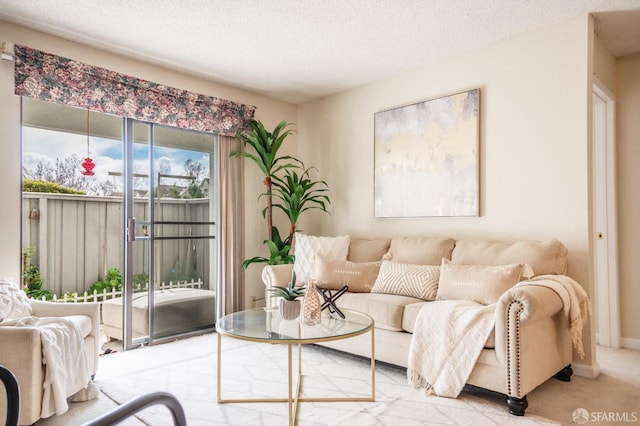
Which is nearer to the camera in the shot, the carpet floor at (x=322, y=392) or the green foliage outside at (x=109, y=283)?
the carpet floor at (x=322, y=392)

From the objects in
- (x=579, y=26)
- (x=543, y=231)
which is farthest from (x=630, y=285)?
(x=579, y=26)

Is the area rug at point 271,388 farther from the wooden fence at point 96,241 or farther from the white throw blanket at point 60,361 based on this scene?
the wooden fence at point 96,241

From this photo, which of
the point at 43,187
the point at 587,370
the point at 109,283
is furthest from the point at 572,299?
the point at 43,187

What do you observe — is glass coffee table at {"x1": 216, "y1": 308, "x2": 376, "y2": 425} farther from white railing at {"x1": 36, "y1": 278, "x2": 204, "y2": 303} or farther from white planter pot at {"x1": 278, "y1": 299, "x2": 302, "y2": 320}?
white railing at {"x1": 36, "y1": 278, "x2": 204, "y2": 303}

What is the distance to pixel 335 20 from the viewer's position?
3012 millimetres

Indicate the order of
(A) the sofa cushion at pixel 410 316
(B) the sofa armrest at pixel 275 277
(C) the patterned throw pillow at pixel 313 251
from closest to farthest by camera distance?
(A) the sofa cushion at pixel 410 316 → (B) the sofa armrest at pixel 275 277 → (C) the patterned throw pillow at pixel 313 251

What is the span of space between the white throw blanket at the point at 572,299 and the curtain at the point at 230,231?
9.31 ft

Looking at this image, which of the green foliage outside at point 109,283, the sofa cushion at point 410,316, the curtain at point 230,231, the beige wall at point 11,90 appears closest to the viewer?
the sofa cushion at point 410,316

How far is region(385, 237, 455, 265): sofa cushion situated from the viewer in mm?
3391

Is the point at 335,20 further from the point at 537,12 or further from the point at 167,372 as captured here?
the point at 167,372

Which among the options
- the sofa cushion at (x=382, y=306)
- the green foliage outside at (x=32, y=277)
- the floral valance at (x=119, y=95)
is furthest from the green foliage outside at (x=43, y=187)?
the sofa cushion at (x=382, y=306)

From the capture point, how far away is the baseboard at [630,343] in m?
3.46

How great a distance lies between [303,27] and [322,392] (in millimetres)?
2606

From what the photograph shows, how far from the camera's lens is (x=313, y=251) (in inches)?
154
